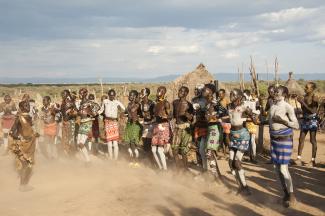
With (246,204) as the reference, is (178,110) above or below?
above

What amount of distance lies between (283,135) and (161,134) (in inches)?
126

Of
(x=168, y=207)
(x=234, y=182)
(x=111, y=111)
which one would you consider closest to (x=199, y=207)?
(x=168, y=207)

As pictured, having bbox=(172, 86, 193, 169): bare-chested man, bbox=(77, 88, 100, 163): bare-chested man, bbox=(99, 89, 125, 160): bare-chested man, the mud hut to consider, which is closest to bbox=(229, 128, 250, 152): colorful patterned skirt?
bbox=(172, 86, 193, 169): bare-chested man

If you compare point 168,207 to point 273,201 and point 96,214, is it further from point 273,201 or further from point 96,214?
point 273,201

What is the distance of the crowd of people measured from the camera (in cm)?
682

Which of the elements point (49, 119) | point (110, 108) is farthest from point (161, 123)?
point (49, 119)

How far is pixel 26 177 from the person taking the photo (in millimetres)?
8375

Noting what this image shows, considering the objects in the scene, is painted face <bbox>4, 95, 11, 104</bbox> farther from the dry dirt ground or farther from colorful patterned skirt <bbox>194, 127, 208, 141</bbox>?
colorful patterned skirt <bbox>194, 127, 208, 141</bbox>

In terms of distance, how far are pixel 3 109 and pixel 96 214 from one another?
7511 mm

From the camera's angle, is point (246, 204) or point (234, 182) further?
point (234, 182)

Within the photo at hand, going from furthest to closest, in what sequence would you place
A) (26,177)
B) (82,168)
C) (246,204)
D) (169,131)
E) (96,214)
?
1. (82,168)
2. (169,131)
3. (26,177)
4. (246,204)
5. (96,214)

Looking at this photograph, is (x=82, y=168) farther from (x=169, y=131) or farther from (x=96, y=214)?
(x=96, y=214)

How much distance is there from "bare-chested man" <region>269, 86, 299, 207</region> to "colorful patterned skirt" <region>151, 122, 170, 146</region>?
294 centimetres

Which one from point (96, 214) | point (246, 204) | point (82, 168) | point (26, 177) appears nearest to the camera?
point (96, 214)
